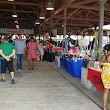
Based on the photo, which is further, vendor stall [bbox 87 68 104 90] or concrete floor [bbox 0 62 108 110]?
vendor stall [bbox 87 68 104 90]

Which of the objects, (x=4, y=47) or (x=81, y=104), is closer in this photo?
(x=81, y=104)

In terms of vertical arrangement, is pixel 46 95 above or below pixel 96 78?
below

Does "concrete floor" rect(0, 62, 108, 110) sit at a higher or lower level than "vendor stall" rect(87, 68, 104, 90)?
lower

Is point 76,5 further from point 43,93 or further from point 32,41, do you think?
point 43,93

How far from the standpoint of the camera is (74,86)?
22.2 ft

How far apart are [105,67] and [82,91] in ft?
6.70

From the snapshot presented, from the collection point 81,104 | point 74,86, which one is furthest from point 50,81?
point 81,104

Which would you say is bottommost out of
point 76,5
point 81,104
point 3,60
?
point 81,104

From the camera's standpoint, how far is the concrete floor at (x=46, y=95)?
477 cm

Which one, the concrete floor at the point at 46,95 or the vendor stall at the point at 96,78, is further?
the vendor stall at the point at 96,78

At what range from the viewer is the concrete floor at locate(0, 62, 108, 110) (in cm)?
477

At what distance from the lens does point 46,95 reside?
18.6 ft

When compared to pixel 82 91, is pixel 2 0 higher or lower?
higher

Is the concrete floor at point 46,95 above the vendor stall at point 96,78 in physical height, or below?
below
